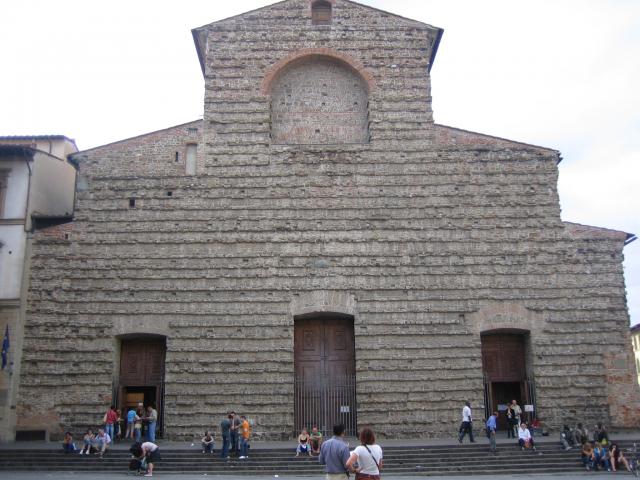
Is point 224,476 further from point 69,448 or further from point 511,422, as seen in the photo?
point 511,422

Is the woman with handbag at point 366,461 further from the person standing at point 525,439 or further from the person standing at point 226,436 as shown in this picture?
the person standing at point 525,439

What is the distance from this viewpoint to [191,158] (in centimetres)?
1908

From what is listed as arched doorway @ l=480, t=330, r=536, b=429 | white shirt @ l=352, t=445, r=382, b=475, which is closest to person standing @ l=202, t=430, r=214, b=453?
arched doorway @ l=480, t=330, r=536, b=429

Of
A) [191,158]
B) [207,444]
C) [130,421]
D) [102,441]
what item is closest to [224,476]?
[207,444]

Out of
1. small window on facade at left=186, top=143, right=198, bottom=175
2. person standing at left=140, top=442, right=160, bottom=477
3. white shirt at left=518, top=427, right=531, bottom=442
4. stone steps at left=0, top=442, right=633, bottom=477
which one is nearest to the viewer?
person standing at left=140, top=442, right=160, bottom=477

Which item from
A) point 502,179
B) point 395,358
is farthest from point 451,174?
point 395,358

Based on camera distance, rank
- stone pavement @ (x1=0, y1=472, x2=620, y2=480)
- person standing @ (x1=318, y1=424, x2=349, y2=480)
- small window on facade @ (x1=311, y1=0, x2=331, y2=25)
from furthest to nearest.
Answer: small window on facade @ (x1=311, y1=0, x2=331, y2=25) → stone pavement @ (x1=0, y1=472, x2=620, y2=480) → person standing @ (x1=318, y1=424, x2=349, y2=480)

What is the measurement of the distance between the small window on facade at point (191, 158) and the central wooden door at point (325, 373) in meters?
5.15

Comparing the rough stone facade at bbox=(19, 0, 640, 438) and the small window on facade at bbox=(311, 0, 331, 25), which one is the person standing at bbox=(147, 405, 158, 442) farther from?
the small window on facade at bbox=(311, 0, 331, 25)

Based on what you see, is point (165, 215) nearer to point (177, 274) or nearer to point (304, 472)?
point (177, 274)

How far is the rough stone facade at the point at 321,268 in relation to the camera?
17.2 m

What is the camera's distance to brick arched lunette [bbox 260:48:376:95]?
19.7m

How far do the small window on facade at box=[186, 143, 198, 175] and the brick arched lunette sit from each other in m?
2.72

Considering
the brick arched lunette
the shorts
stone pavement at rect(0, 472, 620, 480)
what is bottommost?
stone pavement at rect(0, 472, 620, 480)
